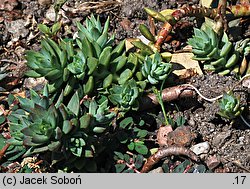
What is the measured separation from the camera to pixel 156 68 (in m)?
3.42

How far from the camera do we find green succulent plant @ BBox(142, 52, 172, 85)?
134 inches

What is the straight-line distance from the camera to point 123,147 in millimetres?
3391

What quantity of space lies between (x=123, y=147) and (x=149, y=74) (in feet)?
1.49

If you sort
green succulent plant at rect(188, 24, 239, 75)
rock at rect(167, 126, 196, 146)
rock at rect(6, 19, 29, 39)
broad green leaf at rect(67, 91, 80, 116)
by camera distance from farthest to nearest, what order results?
rock at rect(6, 19, 29, 39), green succulent plant at rect(188, 24, 239, 75), rock at rect(167, 126, 196, 146), broad green leaf at rect(67, 91, 80, 116)

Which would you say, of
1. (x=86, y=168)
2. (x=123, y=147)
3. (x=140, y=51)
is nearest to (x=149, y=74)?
(x=140, y=51)

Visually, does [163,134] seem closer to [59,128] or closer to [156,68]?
[156,68]

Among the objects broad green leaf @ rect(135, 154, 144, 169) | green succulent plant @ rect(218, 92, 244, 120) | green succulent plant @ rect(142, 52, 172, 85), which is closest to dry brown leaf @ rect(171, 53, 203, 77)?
green succulent plant @ rect(142, 52, 172, 85)

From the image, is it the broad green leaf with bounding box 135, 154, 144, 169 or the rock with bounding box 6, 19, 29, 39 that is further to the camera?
the rock with bounding box 6, 19, 29, 39

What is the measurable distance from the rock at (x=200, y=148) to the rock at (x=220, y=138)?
6 centimetres

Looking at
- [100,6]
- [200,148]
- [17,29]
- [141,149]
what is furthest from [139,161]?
[17,29]

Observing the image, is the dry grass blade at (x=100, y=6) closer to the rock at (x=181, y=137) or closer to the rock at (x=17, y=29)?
the rock at (x=17, y=29)

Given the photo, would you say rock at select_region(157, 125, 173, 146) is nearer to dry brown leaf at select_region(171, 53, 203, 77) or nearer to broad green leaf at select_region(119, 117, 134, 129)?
broad green leaf at select_region(119, 117, 134, 129)

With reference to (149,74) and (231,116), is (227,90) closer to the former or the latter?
(231,116)

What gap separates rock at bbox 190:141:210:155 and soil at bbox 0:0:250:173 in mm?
18
